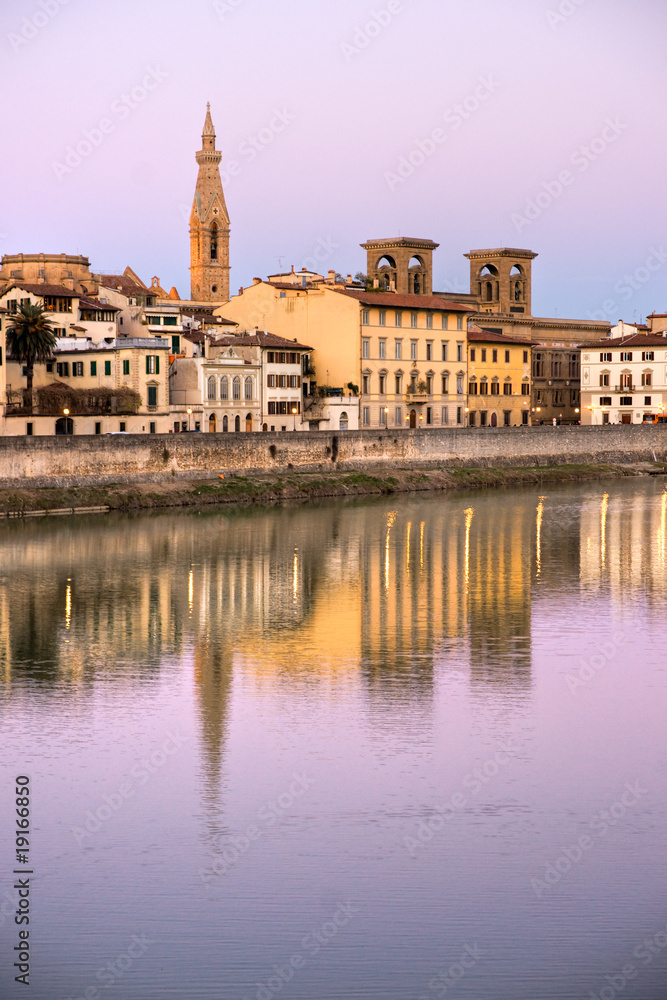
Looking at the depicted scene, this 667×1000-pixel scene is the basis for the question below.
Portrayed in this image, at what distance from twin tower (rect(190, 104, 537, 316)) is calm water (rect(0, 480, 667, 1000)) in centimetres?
7596

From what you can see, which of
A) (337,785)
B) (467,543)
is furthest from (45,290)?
(337,785)

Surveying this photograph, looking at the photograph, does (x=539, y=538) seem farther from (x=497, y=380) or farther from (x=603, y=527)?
(x=497, y=380)

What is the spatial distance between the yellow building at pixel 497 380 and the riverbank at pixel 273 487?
15.0 metres

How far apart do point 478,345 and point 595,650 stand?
68147mm

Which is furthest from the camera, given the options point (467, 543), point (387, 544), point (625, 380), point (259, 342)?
point (625, 380)

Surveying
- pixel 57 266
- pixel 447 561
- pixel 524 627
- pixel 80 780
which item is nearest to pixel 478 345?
pixel 57 266

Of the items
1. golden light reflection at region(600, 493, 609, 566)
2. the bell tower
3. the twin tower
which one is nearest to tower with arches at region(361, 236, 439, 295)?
the twin tower

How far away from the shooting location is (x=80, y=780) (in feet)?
62.1

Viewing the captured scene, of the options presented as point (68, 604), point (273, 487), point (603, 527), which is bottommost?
point (68, 604)

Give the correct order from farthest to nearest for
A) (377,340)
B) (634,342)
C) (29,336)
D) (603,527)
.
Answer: (634,342) → (377,340) → (29,336) → (603,527)

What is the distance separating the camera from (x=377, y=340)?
83750 mm

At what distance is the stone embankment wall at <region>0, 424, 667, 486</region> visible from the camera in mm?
55438

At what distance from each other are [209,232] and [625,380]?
5526 cm

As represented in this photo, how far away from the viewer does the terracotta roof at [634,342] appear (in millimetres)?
99375
